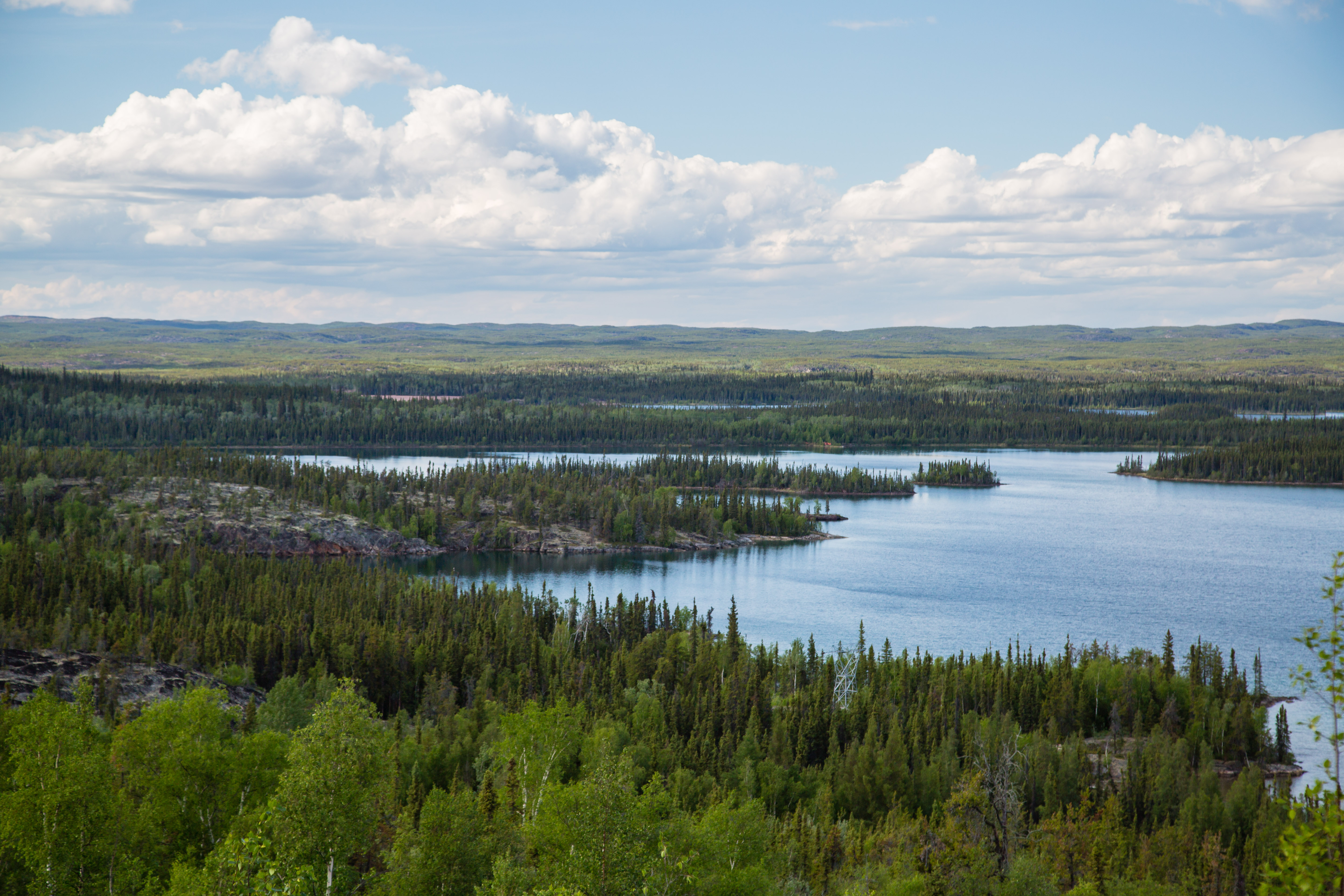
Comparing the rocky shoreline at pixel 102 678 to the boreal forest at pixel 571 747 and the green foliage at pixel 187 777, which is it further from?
the green foliage at pixel 187 777

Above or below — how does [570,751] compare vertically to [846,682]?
above

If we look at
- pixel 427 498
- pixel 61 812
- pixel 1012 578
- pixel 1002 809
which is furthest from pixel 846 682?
pixel 427 498

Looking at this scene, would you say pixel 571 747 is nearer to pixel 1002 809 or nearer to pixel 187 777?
pixel 187 777

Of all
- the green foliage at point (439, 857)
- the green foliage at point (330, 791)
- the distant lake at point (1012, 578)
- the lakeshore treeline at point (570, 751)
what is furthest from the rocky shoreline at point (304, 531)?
the green foliage at point (330, 791)

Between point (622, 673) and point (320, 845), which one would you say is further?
point (622, 673)

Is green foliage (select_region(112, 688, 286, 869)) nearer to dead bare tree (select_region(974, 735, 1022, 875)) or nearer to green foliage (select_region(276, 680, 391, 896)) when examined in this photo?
green foliage (select_region(276, 680, 391, 896))

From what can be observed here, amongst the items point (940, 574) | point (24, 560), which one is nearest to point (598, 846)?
point (24, 560)

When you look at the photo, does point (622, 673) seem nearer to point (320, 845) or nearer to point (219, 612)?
point (219, 612)
